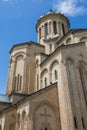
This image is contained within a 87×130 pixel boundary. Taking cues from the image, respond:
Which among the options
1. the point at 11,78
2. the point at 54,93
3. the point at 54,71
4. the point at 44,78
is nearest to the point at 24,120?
the point at 54,93

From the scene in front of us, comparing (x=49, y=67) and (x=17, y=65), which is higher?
(x=17, y=65)

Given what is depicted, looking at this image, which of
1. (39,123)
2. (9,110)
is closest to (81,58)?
(39,123)

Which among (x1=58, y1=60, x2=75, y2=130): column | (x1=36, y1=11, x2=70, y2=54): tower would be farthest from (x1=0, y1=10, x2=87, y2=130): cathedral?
(x1=36, y1=11, x2=70, y2=54): tower

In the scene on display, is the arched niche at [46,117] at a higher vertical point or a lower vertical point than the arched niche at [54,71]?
lower

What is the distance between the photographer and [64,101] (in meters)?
15.1

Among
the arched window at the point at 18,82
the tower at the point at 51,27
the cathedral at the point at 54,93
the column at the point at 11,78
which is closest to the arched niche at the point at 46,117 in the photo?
the cathedral at the point at 54,93

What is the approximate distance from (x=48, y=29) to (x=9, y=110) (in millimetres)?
18445

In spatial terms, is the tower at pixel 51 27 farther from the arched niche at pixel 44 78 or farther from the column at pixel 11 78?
the arched niche at pixel 44 78

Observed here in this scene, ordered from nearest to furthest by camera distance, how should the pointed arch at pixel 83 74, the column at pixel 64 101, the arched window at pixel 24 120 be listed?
the column at pixel 64 101, the arched window at pixel 24 120, the pointed arch at pixel 83 74

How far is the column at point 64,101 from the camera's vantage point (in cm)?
1410

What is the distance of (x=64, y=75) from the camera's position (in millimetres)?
16438

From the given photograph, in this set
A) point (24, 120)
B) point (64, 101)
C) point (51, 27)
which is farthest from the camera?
point (51, 27)

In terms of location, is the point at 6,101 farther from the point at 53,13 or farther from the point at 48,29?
the point at 53,13

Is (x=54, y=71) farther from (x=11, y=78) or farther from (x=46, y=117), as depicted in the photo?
(x=11, y=78)
